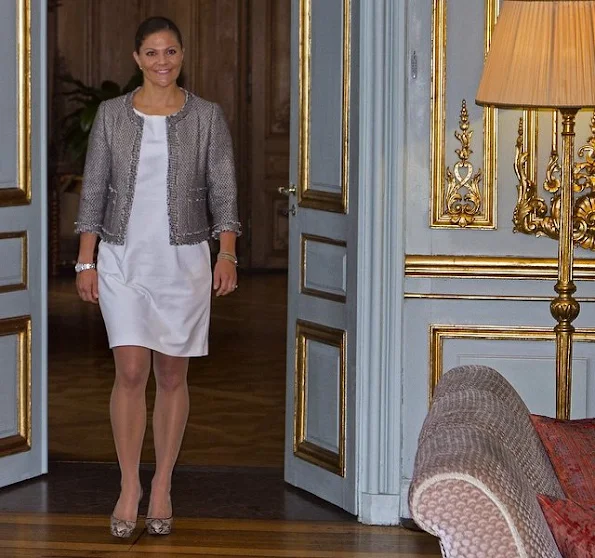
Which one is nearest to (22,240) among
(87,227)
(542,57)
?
(87,227)

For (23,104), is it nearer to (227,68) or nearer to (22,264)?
(22,264)

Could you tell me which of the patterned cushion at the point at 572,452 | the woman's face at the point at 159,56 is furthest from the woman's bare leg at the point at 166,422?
the patterned cushion at the point at 572,452

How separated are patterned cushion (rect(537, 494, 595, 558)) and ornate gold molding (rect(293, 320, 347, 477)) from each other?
7.62 ft

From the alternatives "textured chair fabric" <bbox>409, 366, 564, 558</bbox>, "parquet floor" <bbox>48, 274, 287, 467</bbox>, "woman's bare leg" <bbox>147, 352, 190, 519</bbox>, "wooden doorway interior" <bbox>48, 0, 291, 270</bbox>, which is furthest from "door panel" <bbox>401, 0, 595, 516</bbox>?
"wooden doorway interior" <bbox>48, 0, 291, 270</bbox>

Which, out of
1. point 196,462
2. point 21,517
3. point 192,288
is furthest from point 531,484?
point 196,462

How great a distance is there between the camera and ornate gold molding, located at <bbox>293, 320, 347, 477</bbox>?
451 centimetres

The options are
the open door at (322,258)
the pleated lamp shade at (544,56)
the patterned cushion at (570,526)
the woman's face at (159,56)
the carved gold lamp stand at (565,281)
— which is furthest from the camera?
the open door at (322,258)

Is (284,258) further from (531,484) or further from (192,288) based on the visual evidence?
(531,484)

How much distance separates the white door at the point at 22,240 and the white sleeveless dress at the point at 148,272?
34.0 inches

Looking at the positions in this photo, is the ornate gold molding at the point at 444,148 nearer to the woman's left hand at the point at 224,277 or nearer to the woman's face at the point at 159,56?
the woman's left hand at the point at 224,277

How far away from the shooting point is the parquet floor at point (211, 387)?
5465mm

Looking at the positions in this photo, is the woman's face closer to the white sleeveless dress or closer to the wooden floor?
the white sleeveless dress

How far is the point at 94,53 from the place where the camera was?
11789 mm

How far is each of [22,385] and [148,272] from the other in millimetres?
1079
